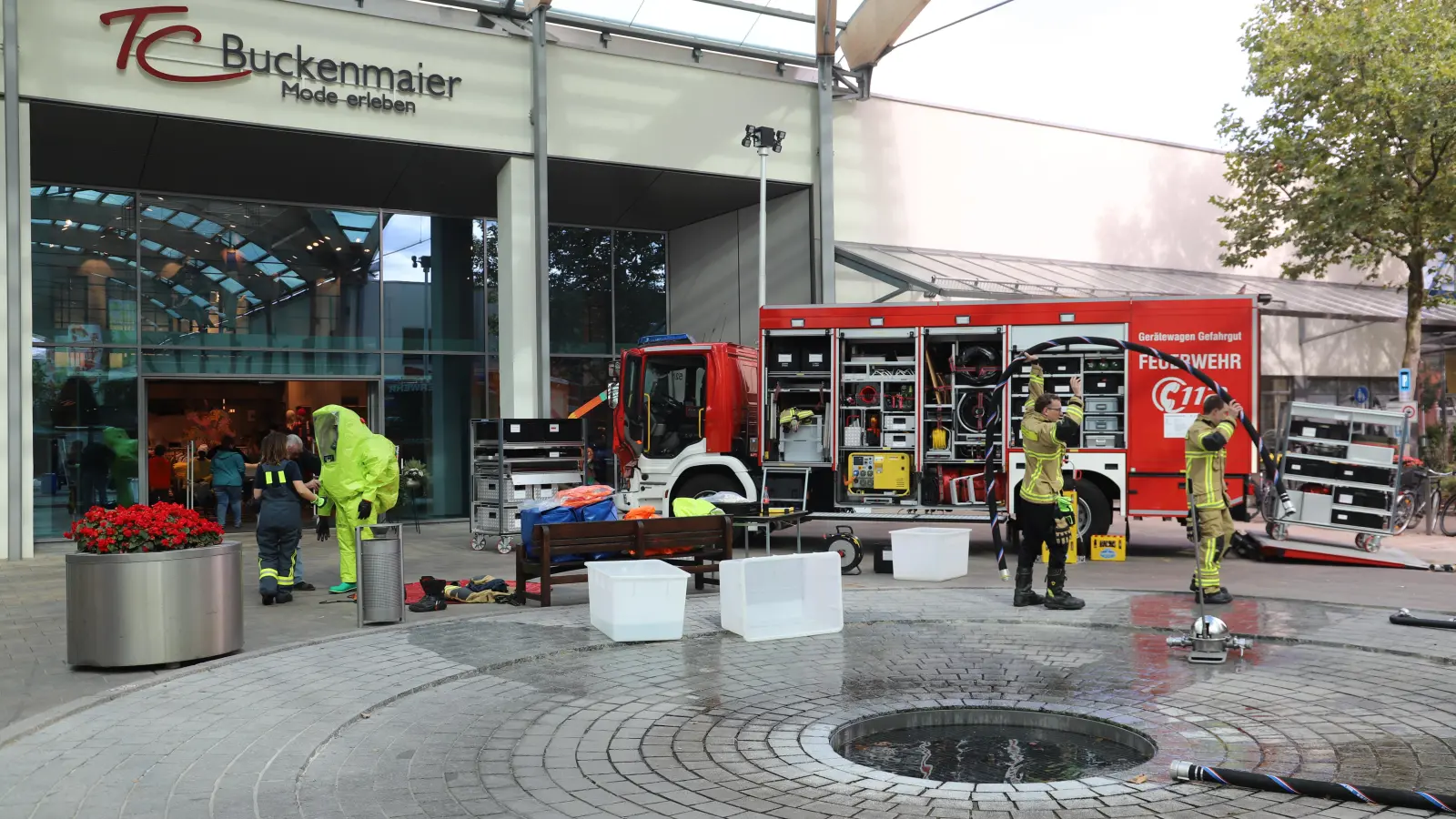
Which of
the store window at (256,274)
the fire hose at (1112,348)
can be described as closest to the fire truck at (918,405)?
the fire hose at (1112,348)

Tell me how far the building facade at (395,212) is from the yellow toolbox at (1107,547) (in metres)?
6.49

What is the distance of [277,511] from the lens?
10094 mm

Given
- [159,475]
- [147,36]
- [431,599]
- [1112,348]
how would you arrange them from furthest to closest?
[159,475], [147,36], [1112,348], [431,599]

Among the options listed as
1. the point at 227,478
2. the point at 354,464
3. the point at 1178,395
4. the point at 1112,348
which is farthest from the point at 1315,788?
the point at 227,478

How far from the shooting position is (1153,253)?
24.3 metres

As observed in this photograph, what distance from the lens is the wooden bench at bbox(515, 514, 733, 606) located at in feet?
31.4

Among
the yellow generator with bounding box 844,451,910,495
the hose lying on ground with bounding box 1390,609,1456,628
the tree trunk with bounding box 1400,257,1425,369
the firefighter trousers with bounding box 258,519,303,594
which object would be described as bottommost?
the hose lying on ground with bounding box 1390,609,1456,628

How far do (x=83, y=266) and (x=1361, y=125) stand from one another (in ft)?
66.9

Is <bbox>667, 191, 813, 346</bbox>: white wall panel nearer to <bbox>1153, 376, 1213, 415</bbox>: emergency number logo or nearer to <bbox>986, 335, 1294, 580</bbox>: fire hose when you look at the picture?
<bbox>986, 335, 1294, 580</bbox>: fire hose

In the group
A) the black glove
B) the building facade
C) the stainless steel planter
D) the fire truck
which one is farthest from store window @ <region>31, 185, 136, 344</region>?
the black glove

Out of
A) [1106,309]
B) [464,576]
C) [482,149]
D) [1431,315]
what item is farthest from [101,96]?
[1431,315]

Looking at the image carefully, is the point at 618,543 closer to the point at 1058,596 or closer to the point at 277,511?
the point at 277,511

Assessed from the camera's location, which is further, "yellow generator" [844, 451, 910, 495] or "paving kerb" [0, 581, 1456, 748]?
"yellow generator" [844, 451, 910, 495]

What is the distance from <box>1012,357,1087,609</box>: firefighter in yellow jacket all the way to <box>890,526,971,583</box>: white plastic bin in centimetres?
201
